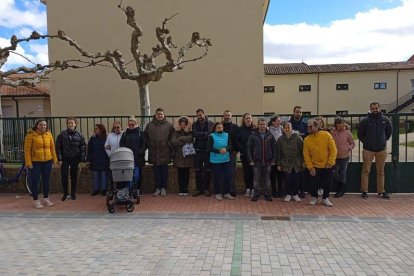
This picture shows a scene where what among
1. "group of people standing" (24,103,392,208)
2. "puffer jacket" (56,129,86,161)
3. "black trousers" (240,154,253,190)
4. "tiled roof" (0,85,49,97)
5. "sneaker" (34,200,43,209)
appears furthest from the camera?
"tiled roof" (0,85,49,97)

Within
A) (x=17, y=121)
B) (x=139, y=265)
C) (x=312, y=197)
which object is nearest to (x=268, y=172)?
(x=312, y=197)

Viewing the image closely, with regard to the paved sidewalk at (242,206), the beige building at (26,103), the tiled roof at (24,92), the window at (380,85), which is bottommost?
the paved sidewalk at (242,206)

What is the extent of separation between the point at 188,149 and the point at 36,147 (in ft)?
9.78

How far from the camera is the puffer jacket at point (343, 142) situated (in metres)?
7.78

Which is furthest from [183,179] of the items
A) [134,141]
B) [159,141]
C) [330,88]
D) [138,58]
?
[330,88]

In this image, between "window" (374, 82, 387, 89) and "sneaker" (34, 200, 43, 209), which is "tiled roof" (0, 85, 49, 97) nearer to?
"sneaker" (34, 200, 43, 209)

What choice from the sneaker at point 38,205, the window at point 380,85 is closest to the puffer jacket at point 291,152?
the sneaker at point 38,205

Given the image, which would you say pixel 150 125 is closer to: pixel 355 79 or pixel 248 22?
pixel 248 22

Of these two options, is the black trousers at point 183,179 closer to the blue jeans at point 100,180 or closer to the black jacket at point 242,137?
the black jacket at point 242,137

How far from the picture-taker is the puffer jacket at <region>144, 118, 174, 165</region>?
8.26 meters

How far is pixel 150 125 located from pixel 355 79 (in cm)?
4120

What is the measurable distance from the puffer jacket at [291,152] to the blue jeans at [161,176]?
2.52m

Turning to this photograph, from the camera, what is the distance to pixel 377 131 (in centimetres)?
778

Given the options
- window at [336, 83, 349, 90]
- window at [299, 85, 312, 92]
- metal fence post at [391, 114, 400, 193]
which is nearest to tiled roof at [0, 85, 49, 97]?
window at [299, 85, 312, 92]
